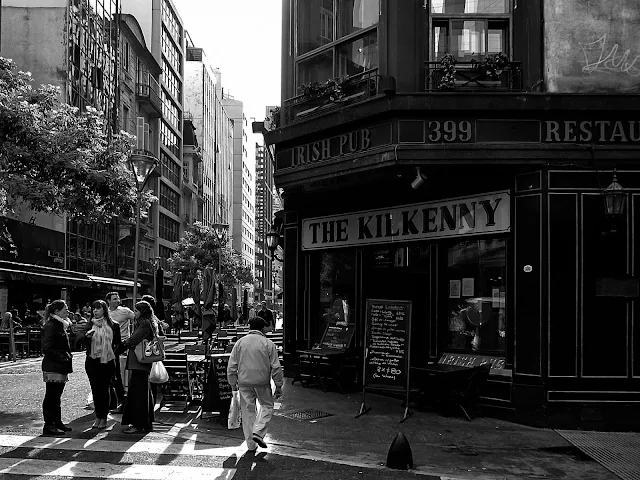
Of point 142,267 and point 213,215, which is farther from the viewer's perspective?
point 213,215

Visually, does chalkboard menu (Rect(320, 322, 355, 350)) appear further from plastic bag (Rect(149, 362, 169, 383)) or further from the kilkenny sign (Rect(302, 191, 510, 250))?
plastic bag (Rect(149, 362, 169, 383))

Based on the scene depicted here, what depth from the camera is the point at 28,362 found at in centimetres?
2205

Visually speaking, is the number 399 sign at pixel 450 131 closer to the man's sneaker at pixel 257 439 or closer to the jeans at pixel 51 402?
the man's sneaker at pixel 257 439

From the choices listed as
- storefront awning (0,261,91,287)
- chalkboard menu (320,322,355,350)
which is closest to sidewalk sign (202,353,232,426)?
chalkboard menu (320,322,355,350)

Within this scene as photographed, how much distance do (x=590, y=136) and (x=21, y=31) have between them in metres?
36.2

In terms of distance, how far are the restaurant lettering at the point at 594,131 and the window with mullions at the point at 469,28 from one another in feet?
5.68

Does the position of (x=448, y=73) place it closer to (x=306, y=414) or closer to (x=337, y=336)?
(x=306, y=414)

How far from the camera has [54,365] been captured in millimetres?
10406

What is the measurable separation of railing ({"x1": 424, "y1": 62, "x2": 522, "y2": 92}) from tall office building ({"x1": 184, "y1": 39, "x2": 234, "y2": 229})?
2903 inches

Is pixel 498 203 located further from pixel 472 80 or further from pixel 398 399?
pixel 398 399

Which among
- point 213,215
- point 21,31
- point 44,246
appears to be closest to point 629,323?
point 44,246

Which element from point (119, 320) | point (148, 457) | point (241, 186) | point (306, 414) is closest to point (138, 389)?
point (148, 457)

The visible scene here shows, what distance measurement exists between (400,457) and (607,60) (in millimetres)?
7039

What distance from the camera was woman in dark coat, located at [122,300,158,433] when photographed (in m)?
10.7
